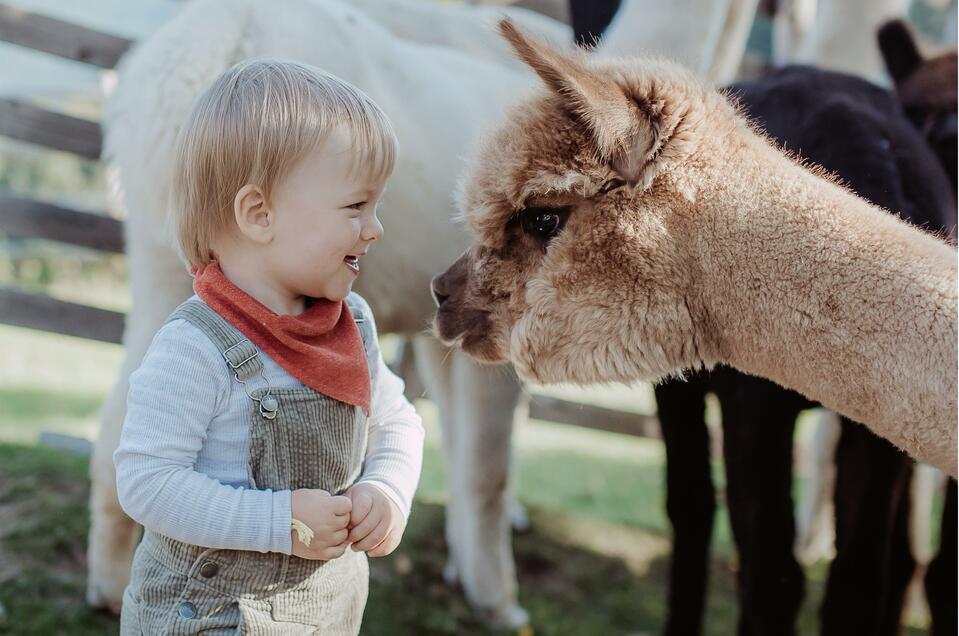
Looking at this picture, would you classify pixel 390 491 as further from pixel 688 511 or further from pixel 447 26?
pixel 447 26

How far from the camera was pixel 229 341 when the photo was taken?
53.4 inches

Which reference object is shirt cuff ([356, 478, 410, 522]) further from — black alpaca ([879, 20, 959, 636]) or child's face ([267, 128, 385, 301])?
black alpaca ([879, 20, 959, 636])

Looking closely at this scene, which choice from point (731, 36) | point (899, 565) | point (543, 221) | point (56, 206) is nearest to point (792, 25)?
point (731, 36)

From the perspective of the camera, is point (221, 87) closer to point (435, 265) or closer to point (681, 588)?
point (435, 265)

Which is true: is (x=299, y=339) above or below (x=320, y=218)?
below

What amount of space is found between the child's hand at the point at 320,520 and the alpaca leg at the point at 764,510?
121 cm

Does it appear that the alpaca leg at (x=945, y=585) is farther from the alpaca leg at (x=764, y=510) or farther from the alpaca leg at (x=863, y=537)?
the alpaca leg at (x=764, y=510)

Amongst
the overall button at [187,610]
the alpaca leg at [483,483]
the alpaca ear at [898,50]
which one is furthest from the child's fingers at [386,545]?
the alpaca ear at [898,50]

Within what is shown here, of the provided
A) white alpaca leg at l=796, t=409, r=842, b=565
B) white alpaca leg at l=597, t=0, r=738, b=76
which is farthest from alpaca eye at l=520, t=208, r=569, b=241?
white alpaca leg at l=796, t=409, r=842, b=565

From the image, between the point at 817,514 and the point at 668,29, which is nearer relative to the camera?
the point at 668,29

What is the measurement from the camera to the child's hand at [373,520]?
1390 millimetres

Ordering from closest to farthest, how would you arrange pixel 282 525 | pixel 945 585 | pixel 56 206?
pixel 282 525, pixel 945 585, pixel 56 206

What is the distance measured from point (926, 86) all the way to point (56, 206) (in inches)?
125

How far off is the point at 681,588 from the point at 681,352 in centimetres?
147
